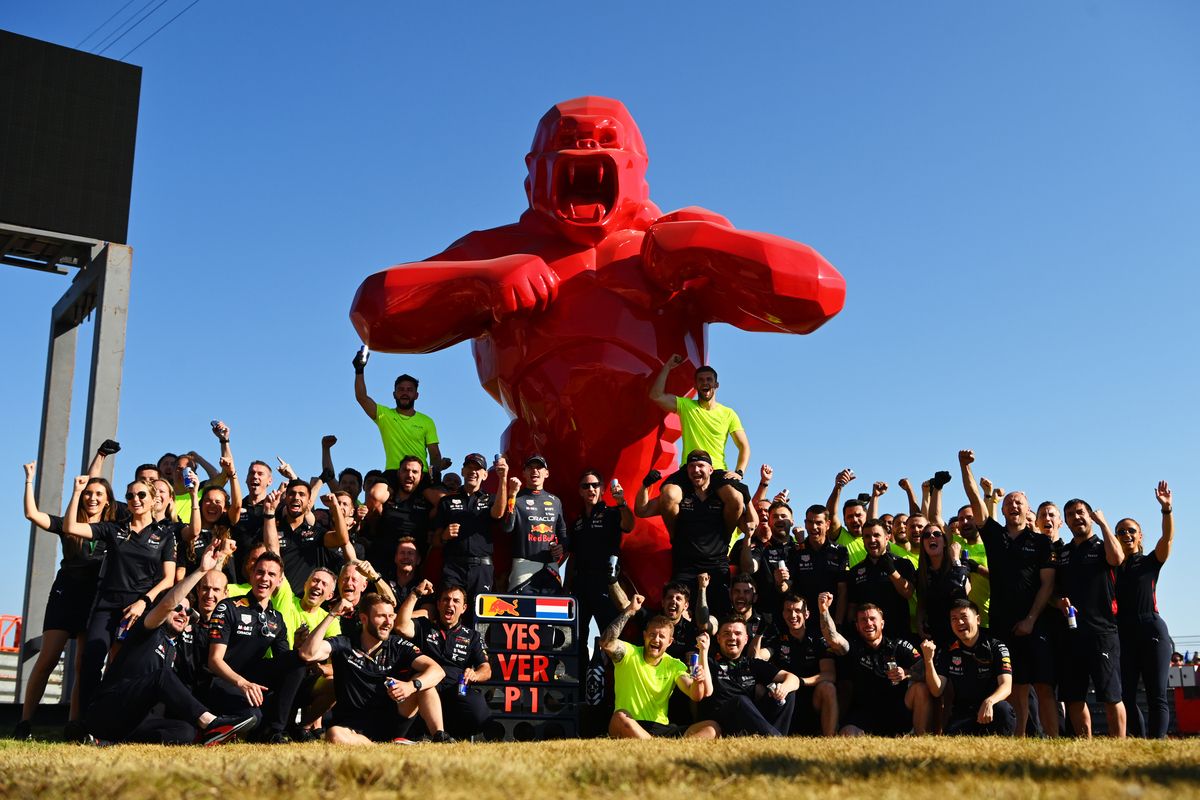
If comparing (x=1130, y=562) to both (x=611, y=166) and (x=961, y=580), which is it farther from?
(x=611, y=166)

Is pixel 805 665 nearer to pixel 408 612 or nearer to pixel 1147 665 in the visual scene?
pixel 1147 665

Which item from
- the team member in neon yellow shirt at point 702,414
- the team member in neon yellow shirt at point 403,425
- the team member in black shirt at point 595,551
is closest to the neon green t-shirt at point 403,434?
the team member in neon yellow shirt at point 403,425

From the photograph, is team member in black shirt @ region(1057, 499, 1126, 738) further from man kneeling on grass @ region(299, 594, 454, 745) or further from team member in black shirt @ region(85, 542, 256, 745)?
team member in black shirt @ region(85, 542, 256, 745)

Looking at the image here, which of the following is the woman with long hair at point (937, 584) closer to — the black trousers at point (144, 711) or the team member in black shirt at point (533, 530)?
the team member in black shirt at point (533, 530)

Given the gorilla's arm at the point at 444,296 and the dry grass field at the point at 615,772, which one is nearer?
the dry grass field at the point at 615,772

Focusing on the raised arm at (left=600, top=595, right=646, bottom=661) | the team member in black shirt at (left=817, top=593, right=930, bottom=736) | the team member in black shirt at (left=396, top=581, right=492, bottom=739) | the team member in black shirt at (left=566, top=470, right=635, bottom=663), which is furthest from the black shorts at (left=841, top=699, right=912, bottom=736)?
the team member in black shirt at (left=396, top=581, right=492, bottom=739)

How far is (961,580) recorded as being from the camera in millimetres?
8141

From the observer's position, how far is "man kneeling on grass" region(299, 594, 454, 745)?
6727mm

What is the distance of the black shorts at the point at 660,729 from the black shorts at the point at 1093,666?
8.24 feet

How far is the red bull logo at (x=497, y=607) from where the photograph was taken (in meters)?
7.07

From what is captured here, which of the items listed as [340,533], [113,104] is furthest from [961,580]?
[113,104]

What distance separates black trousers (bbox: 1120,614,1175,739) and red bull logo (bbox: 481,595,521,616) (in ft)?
12.6

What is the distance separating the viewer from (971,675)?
24.9 ft

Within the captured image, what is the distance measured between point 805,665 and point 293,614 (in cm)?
327
